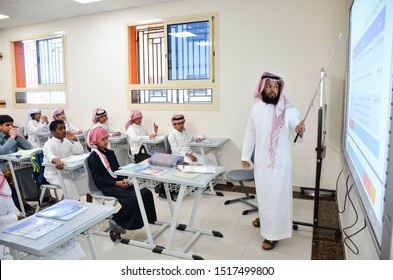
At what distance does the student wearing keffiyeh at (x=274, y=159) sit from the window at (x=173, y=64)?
6.89ft

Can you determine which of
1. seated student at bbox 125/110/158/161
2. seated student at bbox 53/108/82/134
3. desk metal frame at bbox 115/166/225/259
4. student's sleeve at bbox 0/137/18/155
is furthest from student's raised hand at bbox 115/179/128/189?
seated student at bbox 53/108/82/134

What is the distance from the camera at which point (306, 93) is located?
4.23 metres

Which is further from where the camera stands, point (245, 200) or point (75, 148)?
point (245, 200)

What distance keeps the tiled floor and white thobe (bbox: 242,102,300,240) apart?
17 centimetres

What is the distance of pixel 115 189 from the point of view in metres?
2.95

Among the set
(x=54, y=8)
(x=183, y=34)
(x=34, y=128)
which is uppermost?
(x=54, y=8)

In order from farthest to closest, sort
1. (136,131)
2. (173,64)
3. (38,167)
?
(173,64) < (136,131) < (38,167)

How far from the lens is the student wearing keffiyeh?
264 cm

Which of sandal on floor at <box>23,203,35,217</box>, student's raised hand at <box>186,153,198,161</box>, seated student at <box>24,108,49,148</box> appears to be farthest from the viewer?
seated student at <box>24,108,49,148</box>

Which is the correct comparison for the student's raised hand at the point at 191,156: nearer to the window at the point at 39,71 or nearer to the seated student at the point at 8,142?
the seated student at the point at 8,142

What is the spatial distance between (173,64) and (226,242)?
324cm

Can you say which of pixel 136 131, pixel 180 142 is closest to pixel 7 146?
pixel 136 131

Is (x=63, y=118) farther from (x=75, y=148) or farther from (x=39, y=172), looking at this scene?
(x=39, y=172)

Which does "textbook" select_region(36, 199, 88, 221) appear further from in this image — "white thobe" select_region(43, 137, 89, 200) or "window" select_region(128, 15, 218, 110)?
"window" select_region(128, 15, 218, 110)
